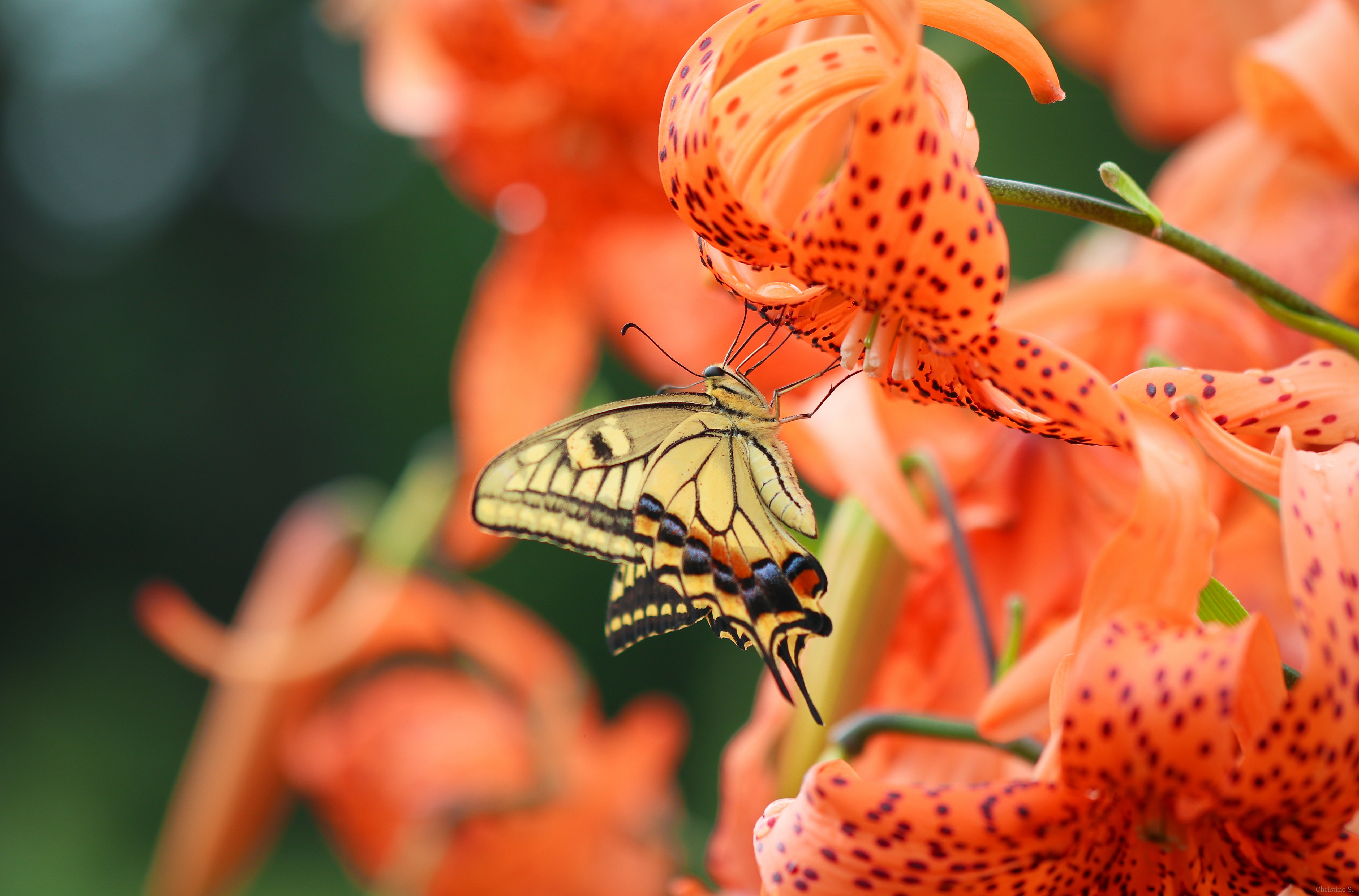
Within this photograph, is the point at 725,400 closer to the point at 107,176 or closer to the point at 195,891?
the point at 195,891

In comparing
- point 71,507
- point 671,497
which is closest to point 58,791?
point 71,507

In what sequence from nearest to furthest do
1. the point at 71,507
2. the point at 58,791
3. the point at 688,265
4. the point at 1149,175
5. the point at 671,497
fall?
1. the point at 671,497
2. the point at 688,265
3. the point at 1149,175
4. the point at 58,791
5. the point at 71,507

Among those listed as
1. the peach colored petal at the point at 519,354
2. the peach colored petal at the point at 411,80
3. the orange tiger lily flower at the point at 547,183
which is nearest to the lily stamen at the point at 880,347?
the orange tiger lily flower at the point at 547,183

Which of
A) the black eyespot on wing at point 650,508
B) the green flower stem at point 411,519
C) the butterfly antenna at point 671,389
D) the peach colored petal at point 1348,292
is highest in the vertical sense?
the peach colored petal at point 1348,292

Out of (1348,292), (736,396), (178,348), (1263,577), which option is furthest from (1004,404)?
(178,348)

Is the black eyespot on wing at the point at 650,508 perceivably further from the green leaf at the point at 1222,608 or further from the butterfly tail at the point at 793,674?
the green leaf at the point at 1222,608

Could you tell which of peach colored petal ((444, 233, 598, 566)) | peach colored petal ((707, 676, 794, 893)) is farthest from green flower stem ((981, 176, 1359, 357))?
peach colored petal ((444, 233, 598, 566))

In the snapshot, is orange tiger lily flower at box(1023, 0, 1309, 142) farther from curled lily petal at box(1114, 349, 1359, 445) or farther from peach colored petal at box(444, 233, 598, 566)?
curled lily petal at box(1114, 349, 1359, 445)

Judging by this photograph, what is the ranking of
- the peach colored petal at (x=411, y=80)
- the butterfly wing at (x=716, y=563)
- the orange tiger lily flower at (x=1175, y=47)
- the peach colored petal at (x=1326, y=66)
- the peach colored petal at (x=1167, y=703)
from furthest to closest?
the peach colored petal at (x=411, y=80)
the orange tiger lily flower at (x=1175, y=47)
the peach colored petal at (x=1326, y=66)
the butterfly wing at (x=716, y=563)
the peach colored petal at (x=1167, y=703)
